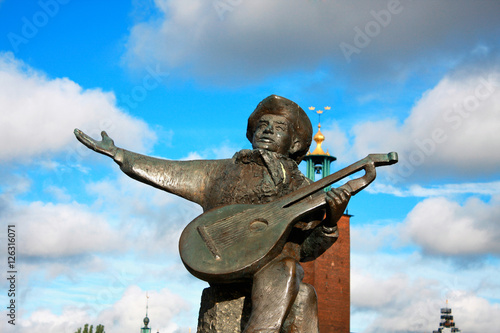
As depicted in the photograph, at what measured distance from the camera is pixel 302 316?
443 centimetres

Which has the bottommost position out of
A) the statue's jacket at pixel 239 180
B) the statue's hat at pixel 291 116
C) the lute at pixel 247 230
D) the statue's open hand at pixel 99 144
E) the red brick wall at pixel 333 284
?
the lute at pixel 247 230

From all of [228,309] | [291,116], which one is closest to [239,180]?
[291,116]

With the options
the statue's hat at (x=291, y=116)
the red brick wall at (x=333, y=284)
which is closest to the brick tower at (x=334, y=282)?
the red brick wall at (x=333, y=284)

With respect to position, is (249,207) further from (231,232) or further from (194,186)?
(194,186)

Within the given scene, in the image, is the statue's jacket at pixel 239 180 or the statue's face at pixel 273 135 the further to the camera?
the statue's face at pixel 273 135

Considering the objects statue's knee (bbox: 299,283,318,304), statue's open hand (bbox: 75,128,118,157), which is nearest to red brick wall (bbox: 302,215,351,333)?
statue's open hand (bbox: 75,128,118,157)

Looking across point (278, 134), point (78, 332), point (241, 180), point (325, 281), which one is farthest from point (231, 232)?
point (325, 281)

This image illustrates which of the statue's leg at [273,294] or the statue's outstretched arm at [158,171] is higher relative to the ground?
the statue's outstretched arm at [158,171]

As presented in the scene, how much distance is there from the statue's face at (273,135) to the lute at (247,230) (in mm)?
579

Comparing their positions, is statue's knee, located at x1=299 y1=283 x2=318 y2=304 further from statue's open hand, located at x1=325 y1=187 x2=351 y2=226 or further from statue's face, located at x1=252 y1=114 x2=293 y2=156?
statue's face, located at x1=252 y1=114 x2=293 y2=156

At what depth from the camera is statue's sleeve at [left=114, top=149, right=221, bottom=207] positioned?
5.07 m

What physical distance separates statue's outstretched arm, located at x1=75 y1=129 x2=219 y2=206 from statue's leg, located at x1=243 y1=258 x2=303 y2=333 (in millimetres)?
1025

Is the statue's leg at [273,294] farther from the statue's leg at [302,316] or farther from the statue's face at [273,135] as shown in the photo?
the statue's face at [273,135]

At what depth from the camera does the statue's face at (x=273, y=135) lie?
16.5 feet
